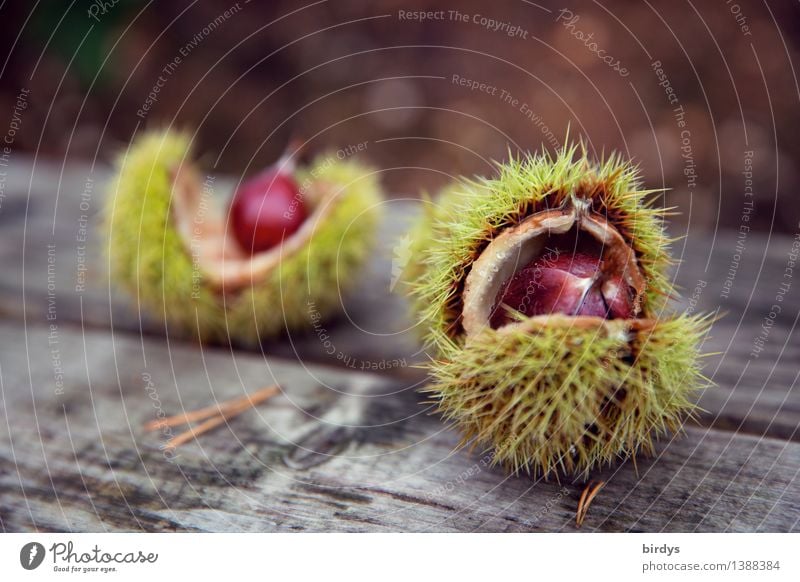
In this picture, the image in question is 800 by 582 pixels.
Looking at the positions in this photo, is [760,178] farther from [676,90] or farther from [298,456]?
[298,456]

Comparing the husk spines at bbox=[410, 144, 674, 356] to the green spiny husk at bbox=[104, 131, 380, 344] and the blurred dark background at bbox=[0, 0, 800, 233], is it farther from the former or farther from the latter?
the blurred dark background at bbox=[0, 0, 800, 233]

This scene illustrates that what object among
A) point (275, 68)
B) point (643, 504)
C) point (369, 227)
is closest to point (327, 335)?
point (369, 227)

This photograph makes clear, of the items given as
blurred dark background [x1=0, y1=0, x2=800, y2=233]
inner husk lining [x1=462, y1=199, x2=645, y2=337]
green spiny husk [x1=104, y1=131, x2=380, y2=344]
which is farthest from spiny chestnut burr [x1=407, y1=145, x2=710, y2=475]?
blurred dark background [x1=0, y1=0, x2=800, y2=233]

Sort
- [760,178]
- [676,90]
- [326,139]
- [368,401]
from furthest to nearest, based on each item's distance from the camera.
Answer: [326,139]
[676,90]
[760,178]
[368,401]

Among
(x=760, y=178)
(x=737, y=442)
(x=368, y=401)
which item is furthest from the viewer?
(x=760, y=178)

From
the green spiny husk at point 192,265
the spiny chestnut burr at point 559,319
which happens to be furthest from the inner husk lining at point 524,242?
the green spiny husk at point 192,265
